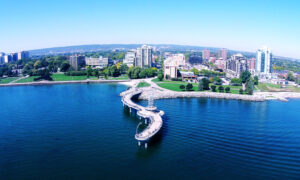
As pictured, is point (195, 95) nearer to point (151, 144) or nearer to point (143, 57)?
point (151, 144)

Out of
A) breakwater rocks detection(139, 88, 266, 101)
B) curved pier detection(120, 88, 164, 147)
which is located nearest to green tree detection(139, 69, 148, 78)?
breakwater rocks detection(139, 88, 266, 101)

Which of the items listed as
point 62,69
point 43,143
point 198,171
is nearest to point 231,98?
point 198,171

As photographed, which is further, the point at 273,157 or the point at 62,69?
the point at 62,69

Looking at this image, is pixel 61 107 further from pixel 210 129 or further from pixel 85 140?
pixel 210 129

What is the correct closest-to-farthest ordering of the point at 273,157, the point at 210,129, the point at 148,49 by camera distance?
the point at 273,157
the point at 210,129
the point at 148,49

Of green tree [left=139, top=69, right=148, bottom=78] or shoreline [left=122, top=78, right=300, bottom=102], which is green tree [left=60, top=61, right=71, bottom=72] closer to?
green tree [left=139, top=69, right=148, bottom=78]

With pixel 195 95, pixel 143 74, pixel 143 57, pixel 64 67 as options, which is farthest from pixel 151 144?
pixel 143 57
